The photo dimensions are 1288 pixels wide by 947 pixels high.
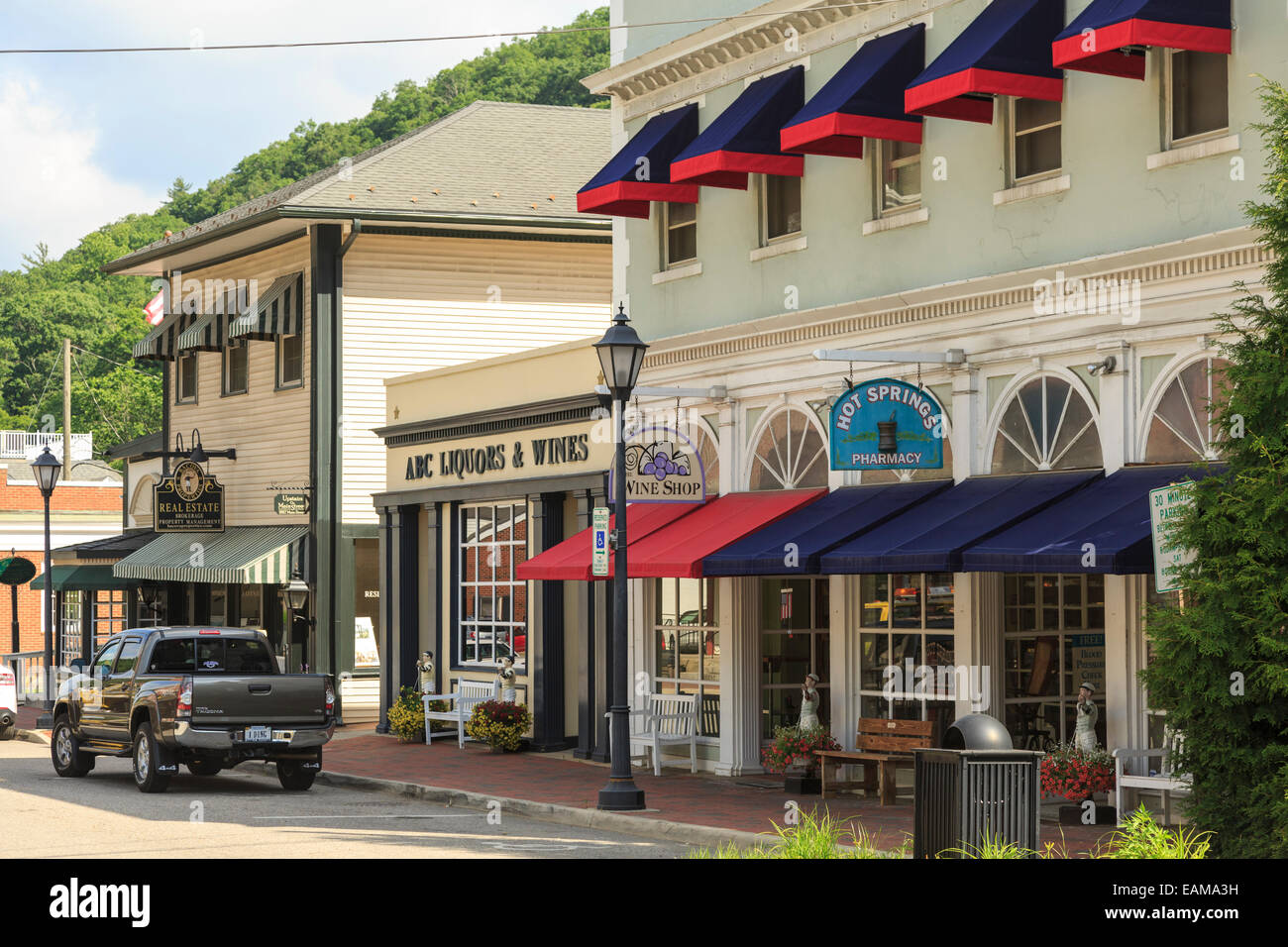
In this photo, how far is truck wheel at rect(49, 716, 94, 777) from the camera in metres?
20.8

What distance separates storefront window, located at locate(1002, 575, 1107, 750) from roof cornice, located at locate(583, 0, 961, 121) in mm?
5630

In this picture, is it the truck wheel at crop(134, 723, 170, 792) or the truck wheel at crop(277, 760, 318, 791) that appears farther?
the truck wheel at crop(277, 760, 318, 791)

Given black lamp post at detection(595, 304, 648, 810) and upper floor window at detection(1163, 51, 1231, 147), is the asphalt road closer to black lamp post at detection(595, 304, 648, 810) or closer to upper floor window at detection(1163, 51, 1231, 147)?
black lamp post at detection(595, 304, 648, 810)

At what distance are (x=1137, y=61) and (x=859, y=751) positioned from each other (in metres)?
6.89

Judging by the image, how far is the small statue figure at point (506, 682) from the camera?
23.6 meters

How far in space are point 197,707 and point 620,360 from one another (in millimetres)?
5624

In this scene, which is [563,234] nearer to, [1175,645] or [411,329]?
[411,329]

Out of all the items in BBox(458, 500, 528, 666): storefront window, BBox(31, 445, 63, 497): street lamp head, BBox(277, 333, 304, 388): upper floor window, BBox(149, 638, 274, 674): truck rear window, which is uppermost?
BBox(277, 333, 304, 388): upper floor window

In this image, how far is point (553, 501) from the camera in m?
23.4

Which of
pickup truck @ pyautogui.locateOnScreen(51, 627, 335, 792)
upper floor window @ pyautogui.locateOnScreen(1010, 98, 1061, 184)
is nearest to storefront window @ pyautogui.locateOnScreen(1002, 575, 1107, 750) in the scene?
upper floor window @ pyautogui.locateOnScreen(1010, 98, 1061, 184)

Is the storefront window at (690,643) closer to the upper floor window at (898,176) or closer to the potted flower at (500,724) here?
the potted flower at (500,724)

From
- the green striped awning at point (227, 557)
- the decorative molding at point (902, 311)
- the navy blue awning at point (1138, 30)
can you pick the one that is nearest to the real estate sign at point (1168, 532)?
the decorative molding at point (902, 311)

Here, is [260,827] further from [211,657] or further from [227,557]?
[227,557]
